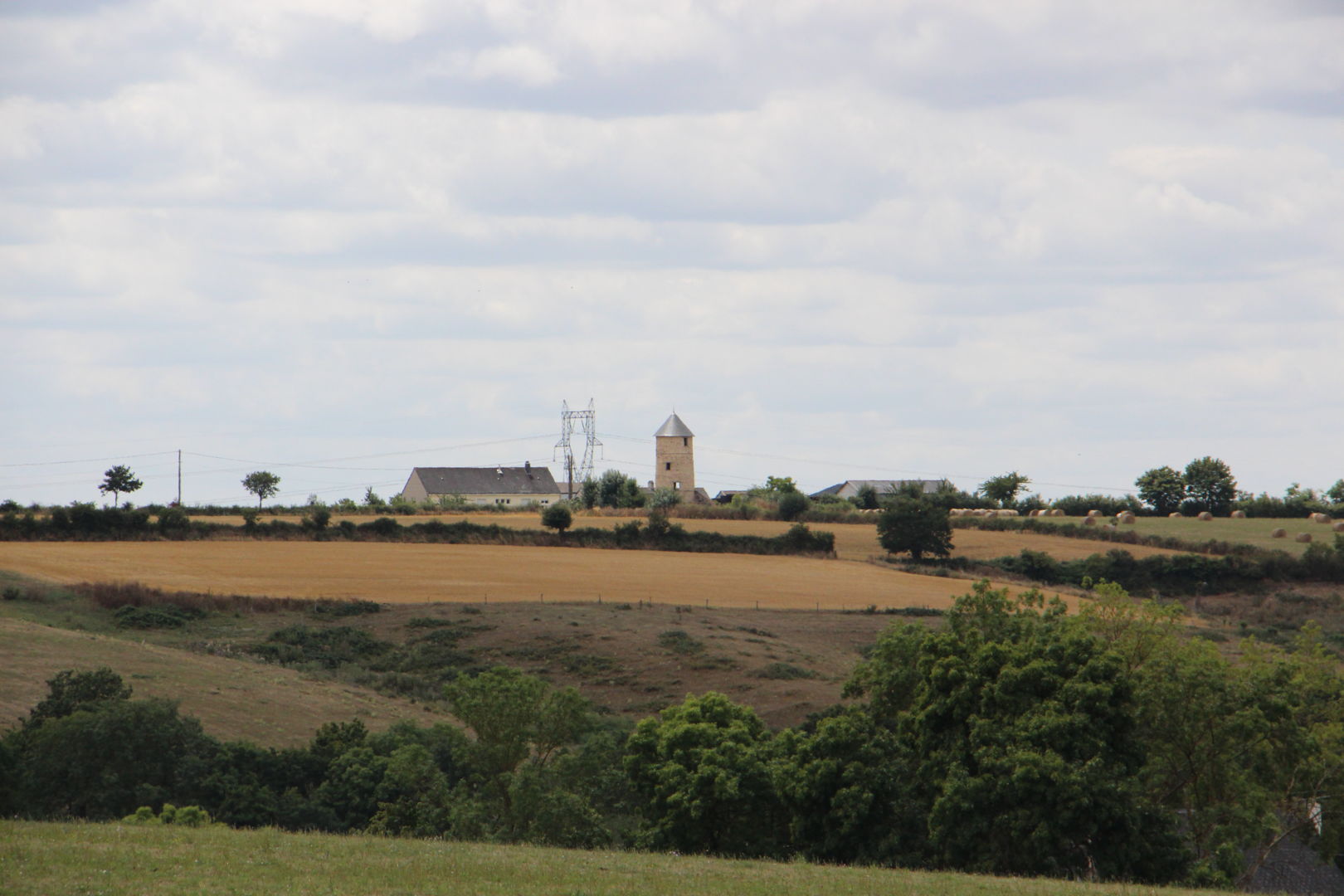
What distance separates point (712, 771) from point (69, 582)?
4328 centimetres

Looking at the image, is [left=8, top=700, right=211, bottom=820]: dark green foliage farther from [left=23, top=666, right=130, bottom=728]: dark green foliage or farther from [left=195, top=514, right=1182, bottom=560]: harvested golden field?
[left=195, top=514, right=1182, bottom=560]: harvested golden field

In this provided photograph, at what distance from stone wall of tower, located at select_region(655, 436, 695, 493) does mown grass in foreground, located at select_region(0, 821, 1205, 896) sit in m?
119

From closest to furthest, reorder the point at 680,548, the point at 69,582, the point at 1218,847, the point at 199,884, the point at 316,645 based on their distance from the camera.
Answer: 1. the point at 199,884
2. the point at 1218,847
3. the point at 316,645
4. the point at 69,582
5. the point at 680,548

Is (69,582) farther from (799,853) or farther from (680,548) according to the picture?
(799,853)

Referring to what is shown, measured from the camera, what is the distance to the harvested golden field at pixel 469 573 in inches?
2598

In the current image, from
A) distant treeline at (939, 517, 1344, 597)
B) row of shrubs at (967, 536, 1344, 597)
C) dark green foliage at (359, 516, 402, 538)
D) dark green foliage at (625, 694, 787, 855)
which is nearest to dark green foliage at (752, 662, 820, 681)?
dark green foliage at (625, 694, 787, 855)

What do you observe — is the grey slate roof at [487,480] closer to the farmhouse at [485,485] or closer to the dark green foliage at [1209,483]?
the farmhouse at [485,485]

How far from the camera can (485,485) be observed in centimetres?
15525

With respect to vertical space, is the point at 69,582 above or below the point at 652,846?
above

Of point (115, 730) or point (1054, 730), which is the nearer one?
point (1054, 730)

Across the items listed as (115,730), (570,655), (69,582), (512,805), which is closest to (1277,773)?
(512,805)

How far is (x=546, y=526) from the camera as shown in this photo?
91.2 m

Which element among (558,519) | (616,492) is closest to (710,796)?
(558,519)

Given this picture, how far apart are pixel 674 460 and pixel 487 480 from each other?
27.6 m
